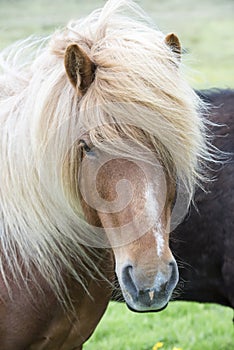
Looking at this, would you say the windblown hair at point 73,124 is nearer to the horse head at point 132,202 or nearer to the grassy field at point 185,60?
the horse head at point 132,202

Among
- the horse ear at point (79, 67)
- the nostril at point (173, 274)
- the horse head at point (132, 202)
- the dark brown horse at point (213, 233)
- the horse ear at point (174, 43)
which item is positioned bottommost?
the dark brown horse at point (213, 233)

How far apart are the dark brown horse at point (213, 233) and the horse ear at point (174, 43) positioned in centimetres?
111

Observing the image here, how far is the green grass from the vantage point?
15.1 feet

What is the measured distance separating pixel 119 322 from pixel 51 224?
2.50 meters

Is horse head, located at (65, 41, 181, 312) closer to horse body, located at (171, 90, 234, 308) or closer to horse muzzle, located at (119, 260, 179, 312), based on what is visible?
horse muzzle, located at (119, 260, 179, 312)

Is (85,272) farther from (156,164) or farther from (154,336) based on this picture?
(154,336)

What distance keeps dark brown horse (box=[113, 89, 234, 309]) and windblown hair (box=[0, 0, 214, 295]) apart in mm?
994

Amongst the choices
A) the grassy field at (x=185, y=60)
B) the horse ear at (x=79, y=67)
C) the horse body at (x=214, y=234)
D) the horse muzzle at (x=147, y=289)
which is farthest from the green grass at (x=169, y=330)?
the horse ear at (x=79, y=67)

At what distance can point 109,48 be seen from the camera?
8.04 feet

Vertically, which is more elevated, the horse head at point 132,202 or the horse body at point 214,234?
the horse head at point 132,202

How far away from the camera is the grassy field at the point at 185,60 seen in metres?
4.62

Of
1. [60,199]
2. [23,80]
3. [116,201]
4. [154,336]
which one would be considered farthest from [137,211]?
[154,336]

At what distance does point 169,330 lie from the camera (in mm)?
4789

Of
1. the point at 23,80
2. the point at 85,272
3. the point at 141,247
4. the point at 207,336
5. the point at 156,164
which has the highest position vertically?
the point at 23,80
